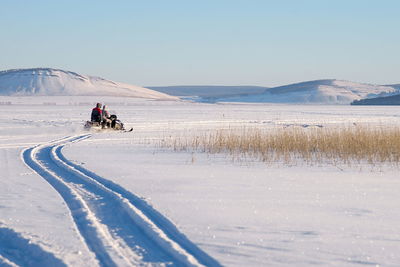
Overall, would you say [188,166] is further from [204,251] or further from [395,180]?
[204,251]

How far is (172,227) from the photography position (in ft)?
18.9

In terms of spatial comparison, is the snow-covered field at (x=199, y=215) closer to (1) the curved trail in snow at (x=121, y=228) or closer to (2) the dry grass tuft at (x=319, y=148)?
(1) the curved trail in snow at (x=121, y=228)

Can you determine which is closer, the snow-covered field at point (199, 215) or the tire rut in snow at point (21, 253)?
the tire rut in snow at point (21, 253)

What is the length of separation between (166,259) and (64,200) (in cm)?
302

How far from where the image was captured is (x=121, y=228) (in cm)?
576

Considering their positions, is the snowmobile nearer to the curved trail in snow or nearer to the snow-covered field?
the snow-covered field

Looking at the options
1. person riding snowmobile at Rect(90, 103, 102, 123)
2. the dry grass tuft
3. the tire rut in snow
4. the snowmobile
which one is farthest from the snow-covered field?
person riding snowmobile at Rect(90, 103, 102, 123)

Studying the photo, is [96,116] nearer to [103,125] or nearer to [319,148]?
[103,125]

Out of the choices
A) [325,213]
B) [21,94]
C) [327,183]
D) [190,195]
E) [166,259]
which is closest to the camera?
[166,259]

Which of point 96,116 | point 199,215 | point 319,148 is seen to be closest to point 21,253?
point 199,215

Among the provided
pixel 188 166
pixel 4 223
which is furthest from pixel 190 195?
pixel 188 166

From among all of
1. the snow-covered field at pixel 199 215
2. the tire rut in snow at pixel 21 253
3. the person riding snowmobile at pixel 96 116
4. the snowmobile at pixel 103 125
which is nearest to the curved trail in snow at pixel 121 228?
the snow-covered field at pixel 199 215

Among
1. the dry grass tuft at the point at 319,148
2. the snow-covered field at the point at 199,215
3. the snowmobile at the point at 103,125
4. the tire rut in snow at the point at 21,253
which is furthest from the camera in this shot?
the snowmobile at the point at 103,125

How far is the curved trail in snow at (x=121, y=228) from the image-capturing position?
469cm
